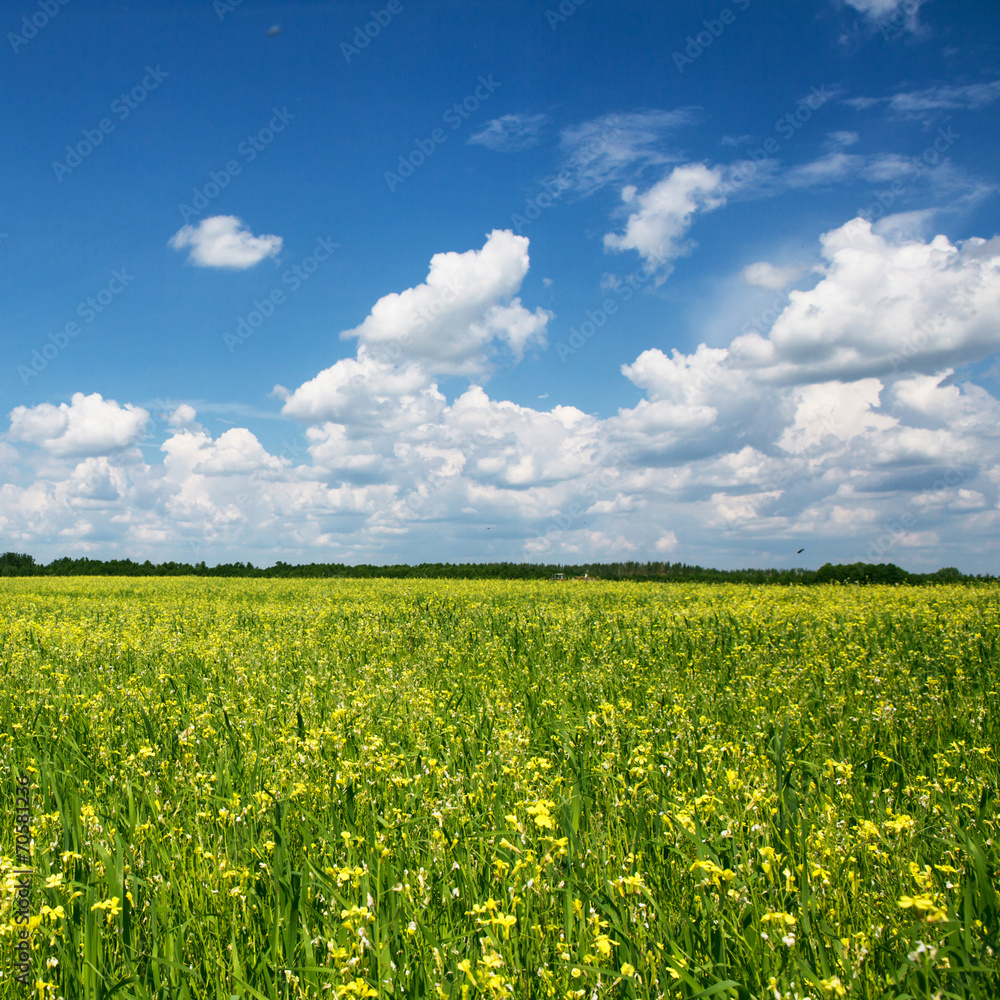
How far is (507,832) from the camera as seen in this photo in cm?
379

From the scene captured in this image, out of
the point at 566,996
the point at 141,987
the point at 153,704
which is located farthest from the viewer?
the point at 153,704

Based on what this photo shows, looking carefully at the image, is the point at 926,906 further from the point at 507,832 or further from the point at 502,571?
the point at 502,571

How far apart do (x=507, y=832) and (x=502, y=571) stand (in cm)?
5293

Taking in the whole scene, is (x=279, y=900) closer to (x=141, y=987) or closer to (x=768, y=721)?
(x=141, y=987)

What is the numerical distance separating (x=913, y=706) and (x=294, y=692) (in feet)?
23.5

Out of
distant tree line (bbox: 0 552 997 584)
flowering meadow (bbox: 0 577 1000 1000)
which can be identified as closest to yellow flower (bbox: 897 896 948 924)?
flowering meadow (bbox: 0 577 1000 1000)

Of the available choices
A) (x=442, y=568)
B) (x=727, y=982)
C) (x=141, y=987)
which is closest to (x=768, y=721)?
(x=727, y=982)

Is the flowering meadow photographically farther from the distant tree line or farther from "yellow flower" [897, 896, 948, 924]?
the distant tree line

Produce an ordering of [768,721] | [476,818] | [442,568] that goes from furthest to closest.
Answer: [442,568]
[768,721]
[476,818]

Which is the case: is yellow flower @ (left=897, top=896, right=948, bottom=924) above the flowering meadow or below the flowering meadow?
above

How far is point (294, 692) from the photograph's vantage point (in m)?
7.78

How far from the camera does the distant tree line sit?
43000 mm

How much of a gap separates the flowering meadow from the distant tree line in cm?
3764

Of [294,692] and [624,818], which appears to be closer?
[624,818]
